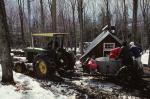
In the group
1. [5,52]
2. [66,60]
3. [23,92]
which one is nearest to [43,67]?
[66,60]

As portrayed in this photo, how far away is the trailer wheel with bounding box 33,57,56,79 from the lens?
1262cm

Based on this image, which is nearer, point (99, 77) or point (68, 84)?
point (68, 84)

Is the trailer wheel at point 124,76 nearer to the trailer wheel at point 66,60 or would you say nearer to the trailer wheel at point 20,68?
the trailer wheel at point 66,60

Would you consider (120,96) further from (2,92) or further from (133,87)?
(2,92)

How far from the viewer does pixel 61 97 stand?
350 inches

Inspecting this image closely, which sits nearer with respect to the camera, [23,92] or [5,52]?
[23,92]

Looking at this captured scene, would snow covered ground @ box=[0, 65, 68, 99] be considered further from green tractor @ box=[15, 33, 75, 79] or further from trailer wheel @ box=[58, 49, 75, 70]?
trailer wheel @ box=[58, 49, 75, 70]

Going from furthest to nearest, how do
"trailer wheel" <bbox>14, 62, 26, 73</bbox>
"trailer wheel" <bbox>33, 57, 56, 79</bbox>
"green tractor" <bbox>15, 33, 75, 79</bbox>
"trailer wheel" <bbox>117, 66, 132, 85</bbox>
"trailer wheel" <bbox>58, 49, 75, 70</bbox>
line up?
1. "trailer wheel" <bbox>14, 62, 26, 73</bbox>
2. "trailer wheel" <bbox>58, 49, 75, 70</bbox>
3. "green tractor" <bbox>15, 33, 75, 79</bbox>
4. "trailer wheel" <bbox>33, 57, 56, 79</bbox>
5. "trailer wheel" <bbox>117, 66, 132, 85</bbox>

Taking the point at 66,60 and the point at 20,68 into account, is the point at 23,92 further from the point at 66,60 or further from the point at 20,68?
the point at 20,68

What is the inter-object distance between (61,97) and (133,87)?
11.5 feet

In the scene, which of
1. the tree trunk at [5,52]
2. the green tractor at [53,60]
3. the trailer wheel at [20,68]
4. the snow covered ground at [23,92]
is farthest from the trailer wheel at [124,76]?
the trailer wheel at [20,68]

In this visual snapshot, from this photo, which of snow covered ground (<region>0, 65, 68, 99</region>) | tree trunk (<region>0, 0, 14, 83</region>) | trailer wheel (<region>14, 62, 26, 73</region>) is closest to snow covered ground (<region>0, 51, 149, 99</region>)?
snow covered ground (<region>0, 65, 68, 99</region>)

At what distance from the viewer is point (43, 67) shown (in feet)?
42.8

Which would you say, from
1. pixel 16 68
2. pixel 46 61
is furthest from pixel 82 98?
pixel 16 68
